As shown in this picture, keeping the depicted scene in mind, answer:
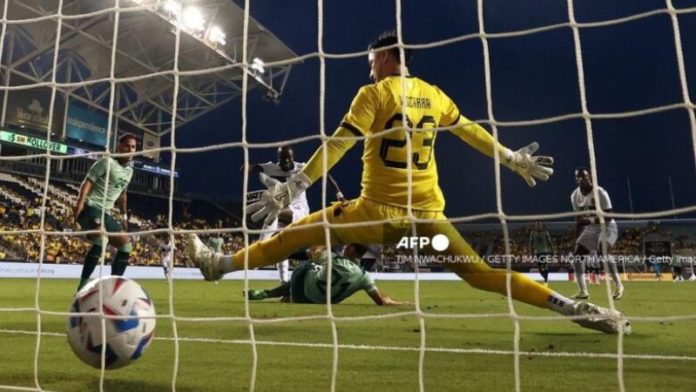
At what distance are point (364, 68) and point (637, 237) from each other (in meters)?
24.9

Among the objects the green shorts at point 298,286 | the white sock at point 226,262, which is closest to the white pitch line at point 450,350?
the white sock at point 226,262

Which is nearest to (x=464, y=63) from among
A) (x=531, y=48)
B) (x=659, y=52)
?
(x=531, y=48)

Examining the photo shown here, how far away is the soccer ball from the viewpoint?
2793mm

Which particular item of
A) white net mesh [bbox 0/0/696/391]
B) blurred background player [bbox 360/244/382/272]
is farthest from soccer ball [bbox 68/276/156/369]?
blurred background player [bbox 360/244/382/272]

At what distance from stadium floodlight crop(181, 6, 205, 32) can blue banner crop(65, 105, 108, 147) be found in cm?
704

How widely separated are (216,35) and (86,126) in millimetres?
7644

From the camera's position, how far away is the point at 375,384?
2727mm

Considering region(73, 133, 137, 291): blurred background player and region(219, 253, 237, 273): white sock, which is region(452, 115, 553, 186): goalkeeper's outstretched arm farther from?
region(73, 133, 137, 291): blurred background player

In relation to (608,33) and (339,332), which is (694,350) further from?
(608,33)

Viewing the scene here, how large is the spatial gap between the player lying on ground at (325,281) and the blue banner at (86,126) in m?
23.2

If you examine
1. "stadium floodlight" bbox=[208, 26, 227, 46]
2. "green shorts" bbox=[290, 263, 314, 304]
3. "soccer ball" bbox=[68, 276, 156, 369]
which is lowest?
"soccer ball" bbox=[68, 276, 156, 369]

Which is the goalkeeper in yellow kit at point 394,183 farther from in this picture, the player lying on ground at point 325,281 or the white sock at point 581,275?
the white sock at point 581,275

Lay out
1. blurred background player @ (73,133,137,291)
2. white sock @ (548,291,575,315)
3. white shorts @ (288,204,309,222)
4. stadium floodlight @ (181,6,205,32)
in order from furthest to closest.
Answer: stadium floodlight @ (181,6,205,32)
white shorts @ (288,204,309,222)
blurred background player @ (73,133,137,291)
white sock @ (548,291,575,315)

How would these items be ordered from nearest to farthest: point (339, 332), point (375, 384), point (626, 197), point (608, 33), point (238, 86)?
point (375, 384) < point (339, 332) < point (238, 86) < point (608, 33) < point (626, 197)
